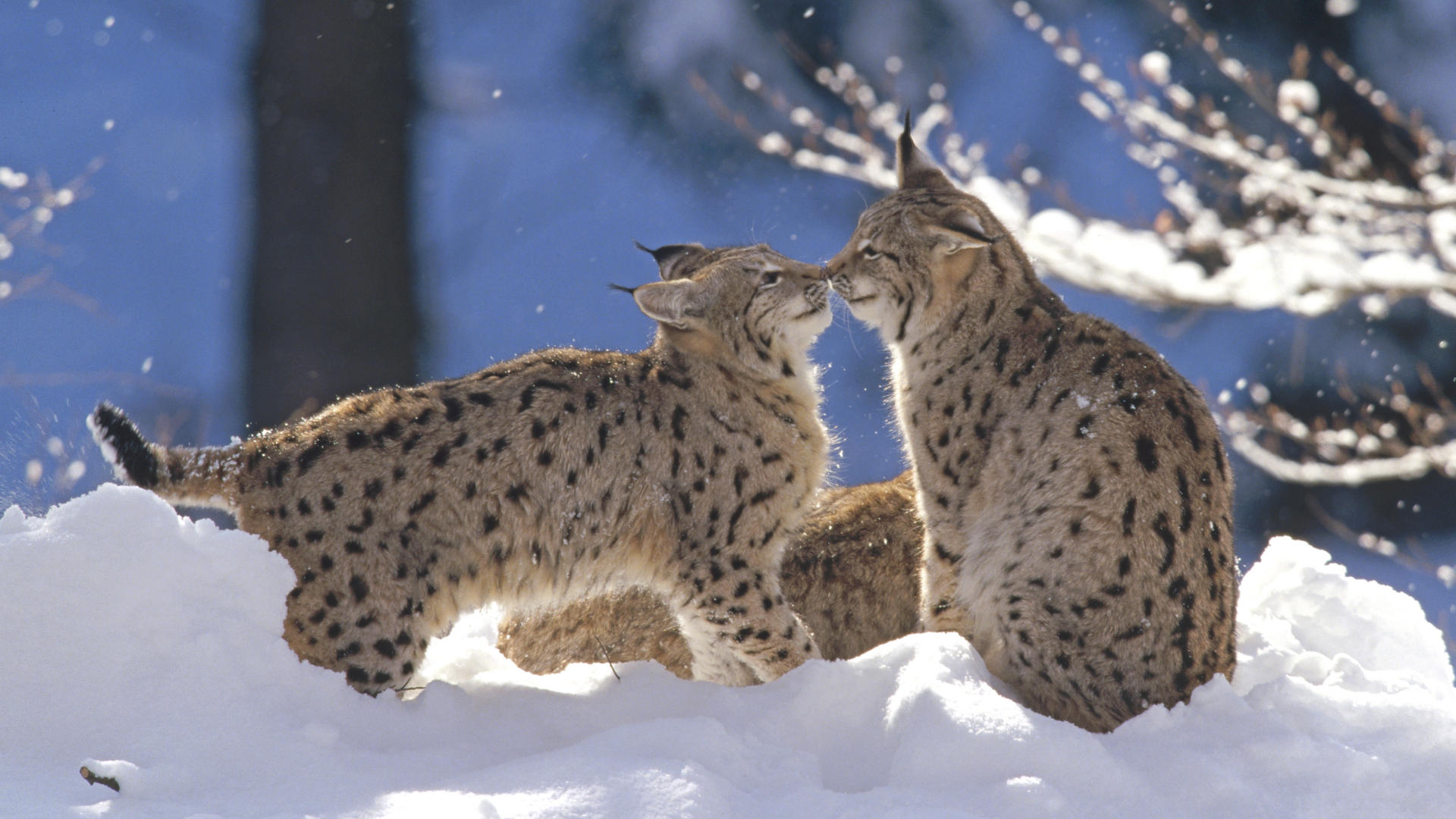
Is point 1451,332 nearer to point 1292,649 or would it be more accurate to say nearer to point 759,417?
point 1292,649

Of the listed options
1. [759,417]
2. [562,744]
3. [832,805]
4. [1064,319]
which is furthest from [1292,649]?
[562,744]

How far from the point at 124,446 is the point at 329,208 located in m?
4.79

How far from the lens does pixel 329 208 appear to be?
836cm

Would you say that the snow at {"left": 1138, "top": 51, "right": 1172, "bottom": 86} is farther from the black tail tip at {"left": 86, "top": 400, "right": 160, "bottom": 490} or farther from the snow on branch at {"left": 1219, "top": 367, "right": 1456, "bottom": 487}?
the black tail tip at {"left": 86, "top": 400, "right": 160, "bottom": 490}

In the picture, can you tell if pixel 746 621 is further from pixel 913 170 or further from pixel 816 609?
pixel 913 170

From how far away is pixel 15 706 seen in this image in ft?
10.8

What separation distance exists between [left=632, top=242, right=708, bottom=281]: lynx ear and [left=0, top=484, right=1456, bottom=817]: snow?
7.43 ft

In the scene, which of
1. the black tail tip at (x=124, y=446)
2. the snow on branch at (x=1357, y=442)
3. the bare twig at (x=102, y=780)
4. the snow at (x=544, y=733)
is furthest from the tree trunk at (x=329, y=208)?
the snow on branch at (x=1357, y=442)

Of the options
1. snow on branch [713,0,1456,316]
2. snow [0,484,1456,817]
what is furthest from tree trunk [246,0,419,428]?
snow [0,484,1456,817]

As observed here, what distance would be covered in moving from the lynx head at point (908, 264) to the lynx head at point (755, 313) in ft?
0.54

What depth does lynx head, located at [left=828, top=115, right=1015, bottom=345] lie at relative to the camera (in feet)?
16.8

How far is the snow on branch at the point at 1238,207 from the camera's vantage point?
311 inches

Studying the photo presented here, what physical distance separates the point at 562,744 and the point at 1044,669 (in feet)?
5.12

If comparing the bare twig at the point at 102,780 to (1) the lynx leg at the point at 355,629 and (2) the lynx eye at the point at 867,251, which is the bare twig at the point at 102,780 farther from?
(2) the lynx eye at the point at 867,251
